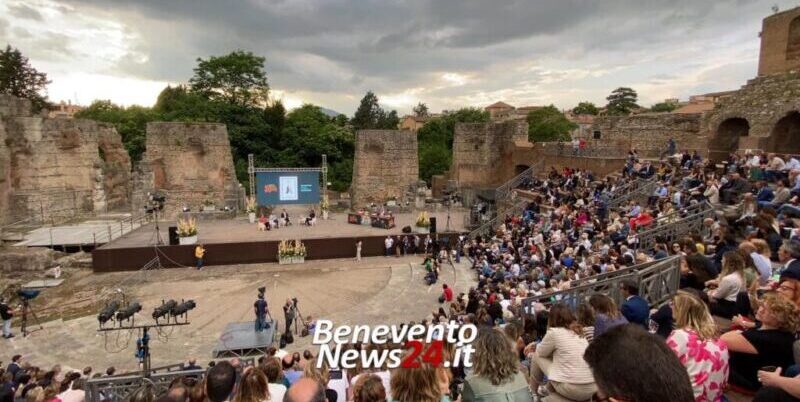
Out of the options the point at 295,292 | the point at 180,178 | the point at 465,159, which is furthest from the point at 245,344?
the point at 465,159

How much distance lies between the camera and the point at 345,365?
16.7 feet

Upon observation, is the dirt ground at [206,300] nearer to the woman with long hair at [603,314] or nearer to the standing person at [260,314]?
the standing person at [260,314]

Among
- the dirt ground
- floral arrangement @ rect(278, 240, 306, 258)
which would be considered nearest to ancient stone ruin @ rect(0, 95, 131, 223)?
the dirt ground

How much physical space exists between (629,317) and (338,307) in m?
11.0

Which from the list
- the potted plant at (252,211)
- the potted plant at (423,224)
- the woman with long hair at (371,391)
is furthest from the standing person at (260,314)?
the potted plant at (252,211)

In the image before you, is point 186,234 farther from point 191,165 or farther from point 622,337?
point 622,337

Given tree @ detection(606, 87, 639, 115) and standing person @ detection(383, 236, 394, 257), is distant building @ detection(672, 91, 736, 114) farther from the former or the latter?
standing person @ detection(383, 236, 394, 257)

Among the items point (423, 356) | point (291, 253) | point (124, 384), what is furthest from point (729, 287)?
point (291, 253)

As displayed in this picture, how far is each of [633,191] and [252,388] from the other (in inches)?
614

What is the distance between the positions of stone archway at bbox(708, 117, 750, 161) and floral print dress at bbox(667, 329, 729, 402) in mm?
21667

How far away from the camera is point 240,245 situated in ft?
64.2

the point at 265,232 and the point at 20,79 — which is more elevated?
the point at 20,79

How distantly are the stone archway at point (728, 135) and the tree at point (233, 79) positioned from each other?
35.7 m

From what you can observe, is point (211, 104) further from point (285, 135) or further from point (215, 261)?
point (215, 261)
